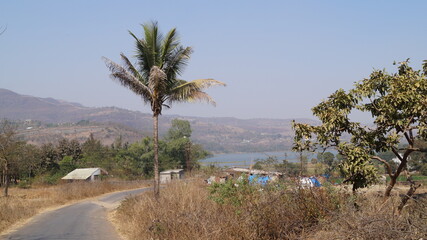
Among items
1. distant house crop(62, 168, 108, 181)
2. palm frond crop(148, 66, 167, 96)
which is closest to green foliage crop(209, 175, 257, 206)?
palm frond crop(148, 66, 167, 96)

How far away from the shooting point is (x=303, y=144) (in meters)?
12.2

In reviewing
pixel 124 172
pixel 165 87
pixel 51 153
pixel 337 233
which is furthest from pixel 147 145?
pixel 337 233

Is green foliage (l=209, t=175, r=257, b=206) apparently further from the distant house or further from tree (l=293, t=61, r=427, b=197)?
the distant house

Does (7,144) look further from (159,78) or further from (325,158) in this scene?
(325,158)

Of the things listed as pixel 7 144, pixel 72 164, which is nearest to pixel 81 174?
pixel 72 164

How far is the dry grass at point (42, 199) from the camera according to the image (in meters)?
20.4

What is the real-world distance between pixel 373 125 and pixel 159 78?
1007 centimetres

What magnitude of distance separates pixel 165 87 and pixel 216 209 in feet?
31.4

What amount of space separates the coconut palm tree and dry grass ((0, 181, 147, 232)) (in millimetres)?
6776

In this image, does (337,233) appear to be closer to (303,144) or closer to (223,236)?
(223,236)

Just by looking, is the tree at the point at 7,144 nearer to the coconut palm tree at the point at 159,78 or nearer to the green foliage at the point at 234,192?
the coconut palm tree at the point at 159,78

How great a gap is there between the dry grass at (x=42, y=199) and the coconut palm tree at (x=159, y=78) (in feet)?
22.2

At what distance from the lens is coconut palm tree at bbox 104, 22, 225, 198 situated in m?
19.8

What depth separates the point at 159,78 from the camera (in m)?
19.3
